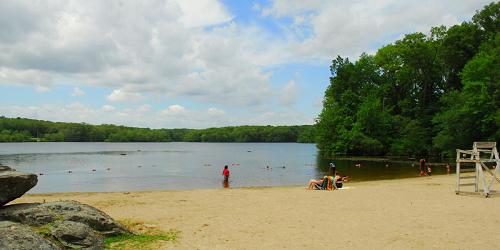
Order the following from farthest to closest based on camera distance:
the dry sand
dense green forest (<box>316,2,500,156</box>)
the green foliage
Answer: dense green forest (<box>316,2,500,156</box>), the dry sand, the green foliage

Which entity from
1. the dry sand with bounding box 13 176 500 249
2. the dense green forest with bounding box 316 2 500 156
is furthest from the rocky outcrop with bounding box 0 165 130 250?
the dense green forest with bounding box 316 2 500 156

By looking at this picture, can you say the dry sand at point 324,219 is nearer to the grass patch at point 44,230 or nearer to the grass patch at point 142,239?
the grass patch at point 142,239

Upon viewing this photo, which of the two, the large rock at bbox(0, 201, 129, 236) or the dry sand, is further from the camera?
→ the dry sand

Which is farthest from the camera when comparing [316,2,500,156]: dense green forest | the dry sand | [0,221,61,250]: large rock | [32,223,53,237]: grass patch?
[316,2,500,156]: dense green forest

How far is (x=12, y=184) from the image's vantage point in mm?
12234

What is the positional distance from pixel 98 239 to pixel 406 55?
7166 centimetres

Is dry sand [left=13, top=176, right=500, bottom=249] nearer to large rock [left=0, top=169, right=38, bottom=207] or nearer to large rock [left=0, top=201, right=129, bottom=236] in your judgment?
large rock [left=0, top=201, right=129, bottom=236]

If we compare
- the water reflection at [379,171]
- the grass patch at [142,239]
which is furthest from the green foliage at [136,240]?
the water reflection at [379,171]

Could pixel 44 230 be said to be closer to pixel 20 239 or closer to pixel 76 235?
pixel 76 235

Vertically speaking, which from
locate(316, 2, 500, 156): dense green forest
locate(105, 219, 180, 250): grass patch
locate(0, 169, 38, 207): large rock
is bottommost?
locate(105, 219, 180, 250): grass patch

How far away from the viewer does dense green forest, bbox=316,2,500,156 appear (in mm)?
52906

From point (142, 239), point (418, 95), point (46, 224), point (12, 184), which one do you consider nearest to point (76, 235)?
point (46, 224)

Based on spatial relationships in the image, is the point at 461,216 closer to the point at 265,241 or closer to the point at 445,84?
the point at 265,241

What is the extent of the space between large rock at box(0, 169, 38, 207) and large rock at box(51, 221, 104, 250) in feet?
8.46
